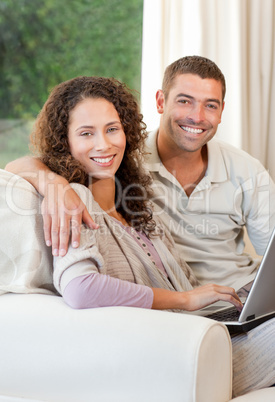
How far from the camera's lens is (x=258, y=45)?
110 inches

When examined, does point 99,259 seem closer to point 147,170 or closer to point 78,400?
point 78,400

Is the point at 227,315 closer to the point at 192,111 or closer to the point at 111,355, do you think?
the point at 111,355

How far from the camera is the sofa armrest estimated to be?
97 centimetres

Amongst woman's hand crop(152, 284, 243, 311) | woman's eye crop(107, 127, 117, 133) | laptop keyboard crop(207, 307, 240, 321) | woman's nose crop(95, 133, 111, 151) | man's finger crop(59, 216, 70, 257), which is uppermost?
woman's eye crop(107, 127, 117, 133)

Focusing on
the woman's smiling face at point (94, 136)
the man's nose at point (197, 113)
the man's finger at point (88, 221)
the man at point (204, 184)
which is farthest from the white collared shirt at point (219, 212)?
the man's finger at point (88, 221)

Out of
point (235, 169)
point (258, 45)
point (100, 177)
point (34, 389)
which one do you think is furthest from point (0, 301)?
point (258, 45)

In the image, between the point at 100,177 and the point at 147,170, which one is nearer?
the point at 100,177

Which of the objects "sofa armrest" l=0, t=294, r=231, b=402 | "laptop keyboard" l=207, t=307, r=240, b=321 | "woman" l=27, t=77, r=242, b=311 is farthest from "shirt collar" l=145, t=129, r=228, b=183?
"sofa armrest" l=0, t=294, r=231, b=402

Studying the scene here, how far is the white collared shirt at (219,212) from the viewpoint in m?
1.84

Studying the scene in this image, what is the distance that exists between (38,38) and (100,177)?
69.5 inches

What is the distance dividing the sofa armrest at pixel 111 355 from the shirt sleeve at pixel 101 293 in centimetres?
3

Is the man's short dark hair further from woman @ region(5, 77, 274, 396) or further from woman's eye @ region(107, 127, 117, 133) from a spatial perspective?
woman's eye @ region(107, 127, 117, 133)

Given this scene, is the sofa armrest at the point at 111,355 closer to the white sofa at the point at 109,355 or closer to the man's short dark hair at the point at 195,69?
the white sofa at the point at 109,355

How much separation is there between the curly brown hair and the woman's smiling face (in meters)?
0.02
